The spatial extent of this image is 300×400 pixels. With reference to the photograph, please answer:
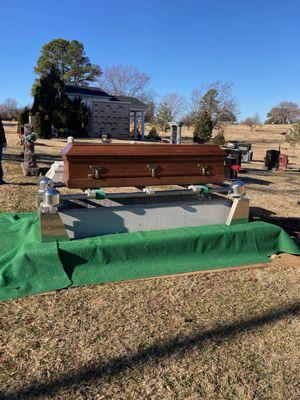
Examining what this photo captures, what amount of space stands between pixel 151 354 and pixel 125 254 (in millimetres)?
1157

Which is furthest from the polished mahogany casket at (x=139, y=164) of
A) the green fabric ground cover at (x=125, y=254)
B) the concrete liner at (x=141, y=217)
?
the green fabric ground cover at (x=125, y=254)

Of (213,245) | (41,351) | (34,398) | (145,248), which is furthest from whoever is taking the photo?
(213,245)

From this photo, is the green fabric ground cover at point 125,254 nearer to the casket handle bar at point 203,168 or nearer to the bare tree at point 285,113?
the casket handle bar at point 203,168

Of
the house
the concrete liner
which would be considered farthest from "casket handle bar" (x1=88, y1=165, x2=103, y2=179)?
the house

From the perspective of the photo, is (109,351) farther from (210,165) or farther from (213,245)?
(210,165)

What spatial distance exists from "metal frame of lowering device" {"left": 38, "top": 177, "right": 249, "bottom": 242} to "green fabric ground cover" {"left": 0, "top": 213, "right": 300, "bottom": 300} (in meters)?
0.20

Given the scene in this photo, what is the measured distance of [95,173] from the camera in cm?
332

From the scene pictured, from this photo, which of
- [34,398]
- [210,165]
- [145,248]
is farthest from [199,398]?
[210,165]

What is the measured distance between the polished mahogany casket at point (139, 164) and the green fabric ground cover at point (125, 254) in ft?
1.70

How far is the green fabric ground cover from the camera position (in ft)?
9.46

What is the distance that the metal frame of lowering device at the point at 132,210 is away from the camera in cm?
317

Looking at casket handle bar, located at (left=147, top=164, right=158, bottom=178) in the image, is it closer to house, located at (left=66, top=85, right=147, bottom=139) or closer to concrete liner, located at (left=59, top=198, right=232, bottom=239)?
concrete liner, located at (left=59, top=198, right=232, bottom=239)

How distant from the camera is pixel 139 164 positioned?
3.49 meters

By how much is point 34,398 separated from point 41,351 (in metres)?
0.38
